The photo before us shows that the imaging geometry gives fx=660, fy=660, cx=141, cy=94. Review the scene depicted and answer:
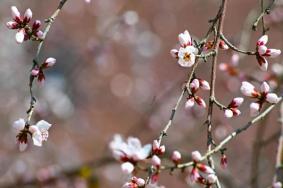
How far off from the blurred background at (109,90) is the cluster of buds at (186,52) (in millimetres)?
1405

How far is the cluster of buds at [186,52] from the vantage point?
1865mm

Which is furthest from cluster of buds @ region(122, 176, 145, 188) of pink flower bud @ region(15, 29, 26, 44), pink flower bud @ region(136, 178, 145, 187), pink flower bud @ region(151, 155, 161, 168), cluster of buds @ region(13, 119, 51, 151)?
pink flower bud @ region(15, 29, 26, 44)

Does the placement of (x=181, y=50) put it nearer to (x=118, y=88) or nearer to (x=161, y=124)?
(x=161, y=124)

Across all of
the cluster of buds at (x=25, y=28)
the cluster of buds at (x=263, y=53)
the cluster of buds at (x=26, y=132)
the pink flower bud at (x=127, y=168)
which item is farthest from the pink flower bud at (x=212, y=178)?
the cluster of buds at (x=25, y=28)

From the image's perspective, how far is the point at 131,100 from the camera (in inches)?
288

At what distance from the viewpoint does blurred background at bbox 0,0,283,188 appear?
4062mm

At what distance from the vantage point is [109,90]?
7.37 m

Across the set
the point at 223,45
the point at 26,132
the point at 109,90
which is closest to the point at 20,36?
the point at 26,132

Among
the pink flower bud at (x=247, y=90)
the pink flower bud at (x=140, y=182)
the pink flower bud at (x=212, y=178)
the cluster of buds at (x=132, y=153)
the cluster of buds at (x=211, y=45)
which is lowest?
the pink flower bud at (x=140, y=182)

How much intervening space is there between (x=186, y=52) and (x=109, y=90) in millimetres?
5514

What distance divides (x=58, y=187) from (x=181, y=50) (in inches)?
94.2

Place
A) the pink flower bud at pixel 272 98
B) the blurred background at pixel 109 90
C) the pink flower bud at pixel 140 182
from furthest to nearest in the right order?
the blurred background at pixel 109 90, the pink flower bud at pixel 272 98, the pink flower bud at pixel 140 182

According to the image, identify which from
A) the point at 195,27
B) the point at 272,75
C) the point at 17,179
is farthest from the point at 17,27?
the point at 195,27

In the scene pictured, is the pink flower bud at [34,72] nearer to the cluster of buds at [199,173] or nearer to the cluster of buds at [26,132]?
the cluster of buds at [26,132]
